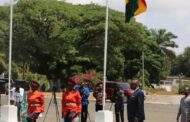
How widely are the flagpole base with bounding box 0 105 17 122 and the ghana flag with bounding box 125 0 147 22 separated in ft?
17.2

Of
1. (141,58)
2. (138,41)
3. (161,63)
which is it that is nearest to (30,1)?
(138,41)

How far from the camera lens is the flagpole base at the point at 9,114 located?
19.9 meters

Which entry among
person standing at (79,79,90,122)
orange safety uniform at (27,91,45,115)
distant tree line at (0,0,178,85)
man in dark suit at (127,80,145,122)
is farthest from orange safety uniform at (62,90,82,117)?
distant tree line at (0,0,178,85)

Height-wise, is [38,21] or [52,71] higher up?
[38,21]

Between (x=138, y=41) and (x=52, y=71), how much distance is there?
10903 mm

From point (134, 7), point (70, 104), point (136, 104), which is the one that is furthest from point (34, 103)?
point (134, 7)

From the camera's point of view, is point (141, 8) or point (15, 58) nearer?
point (141, 8)

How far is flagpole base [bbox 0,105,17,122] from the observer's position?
19859 mm

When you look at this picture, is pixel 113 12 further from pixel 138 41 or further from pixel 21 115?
pixel 21 115

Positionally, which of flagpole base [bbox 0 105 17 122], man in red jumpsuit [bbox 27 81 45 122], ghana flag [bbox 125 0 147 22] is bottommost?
flagpole base [bbox 0 105 17 122]

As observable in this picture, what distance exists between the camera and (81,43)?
68500 millimetres

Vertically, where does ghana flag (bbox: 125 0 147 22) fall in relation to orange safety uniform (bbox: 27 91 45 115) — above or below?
above

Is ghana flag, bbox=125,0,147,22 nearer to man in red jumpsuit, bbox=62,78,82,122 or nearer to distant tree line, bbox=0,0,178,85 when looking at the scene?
man in red jumpsuit, bbox=62,78,82,122

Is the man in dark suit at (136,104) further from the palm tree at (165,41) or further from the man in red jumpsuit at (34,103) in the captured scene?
the palm tree at (165,41)
